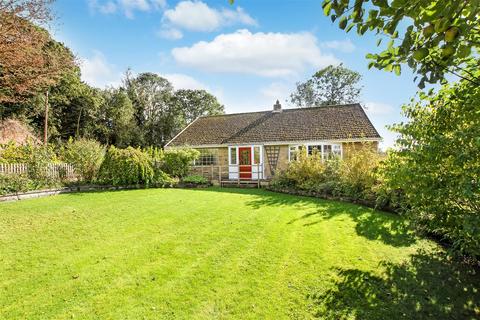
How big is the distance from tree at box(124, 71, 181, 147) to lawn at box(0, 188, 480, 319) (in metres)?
26.9

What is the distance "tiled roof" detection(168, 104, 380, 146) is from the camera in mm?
17453

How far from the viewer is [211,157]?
1991cm

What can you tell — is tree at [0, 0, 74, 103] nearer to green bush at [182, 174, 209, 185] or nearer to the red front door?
green bush at [182, 174, 209, 185]

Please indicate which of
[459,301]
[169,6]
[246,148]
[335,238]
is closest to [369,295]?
[459,301]

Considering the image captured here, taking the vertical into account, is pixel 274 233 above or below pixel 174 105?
below

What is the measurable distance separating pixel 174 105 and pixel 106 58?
21958 millimetres

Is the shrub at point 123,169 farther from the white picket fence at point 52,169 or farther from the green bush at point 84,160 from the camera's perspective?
the white picket fence at point 52,169

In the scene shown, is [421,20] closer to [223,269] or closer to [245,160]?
[223,269]

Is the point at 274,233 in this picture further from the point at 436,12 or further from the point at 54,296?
the point at 436,12

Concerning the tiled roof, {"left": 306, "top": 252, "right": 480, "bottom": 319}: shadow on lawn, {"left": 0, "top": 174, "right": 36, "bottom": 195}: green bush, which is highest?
the tiled roof

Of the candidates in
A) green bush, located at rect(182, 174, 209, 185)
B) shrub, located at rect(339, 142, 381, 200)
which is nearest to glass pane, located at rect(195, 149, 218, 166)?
green bush, located at rect(182, 174, 209, 185)

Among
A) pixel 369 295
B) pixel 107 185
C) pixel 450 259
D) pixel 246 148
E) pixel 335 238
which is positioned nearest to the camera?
pixel 369 295

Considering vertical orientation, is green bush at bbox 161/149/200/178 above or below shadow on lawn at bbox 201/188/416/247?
above

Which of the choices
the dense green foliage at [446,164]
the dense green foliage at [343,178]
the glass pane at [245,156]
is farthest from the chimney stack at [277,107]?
the dense green foliage at [446,164]
